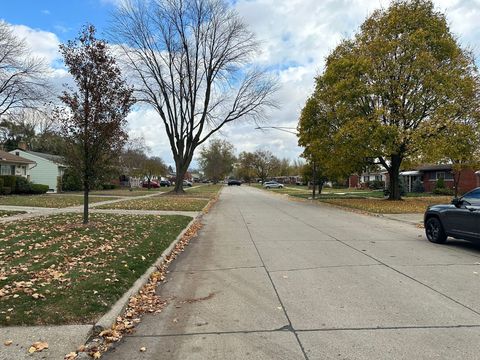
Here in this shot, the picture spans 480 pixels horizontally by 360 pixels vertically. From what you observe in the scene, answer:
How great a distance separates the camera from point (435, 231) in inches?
458

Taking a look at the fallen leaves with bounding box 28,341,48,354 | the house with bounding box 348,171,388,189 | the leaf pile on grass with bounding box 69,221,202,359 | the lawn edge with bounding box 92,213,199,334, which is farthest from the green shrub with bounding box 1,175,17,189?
the house with bounding box 348,171,388,189

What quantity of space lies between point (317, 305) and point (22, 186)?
35.2 m

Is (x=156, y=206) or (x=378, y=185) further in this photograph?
(x=378, y=185)

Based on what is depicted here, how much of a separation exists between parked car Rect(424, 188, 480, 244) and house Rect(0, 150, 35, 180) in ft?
119

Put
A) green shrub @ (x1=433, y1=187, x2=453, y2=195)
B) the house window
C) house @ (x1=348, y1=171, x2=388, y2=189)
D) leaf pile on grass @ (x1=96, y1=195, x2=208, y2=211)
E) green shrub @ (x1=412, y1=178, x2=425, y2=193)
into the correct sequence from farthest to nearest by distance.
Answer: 1. house @ (x1=348, y1=171, x2=388, y2=189)
2. green shrub @ (x1=412, y1=178, x2=425, y2=193)
3. green shrub @ (x1=433, y1=187, x2=453, y2=195)
4. the house window
5. leaf pile on grass @ (x1=96, y1=195, x2=208, y2=211)

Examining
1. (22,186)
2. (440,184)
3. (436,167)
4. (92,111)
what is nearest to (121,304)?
(92,111)

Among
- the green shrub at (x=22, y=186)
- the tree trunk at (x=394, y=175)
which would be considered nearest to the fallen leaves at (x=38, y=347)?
the tree trunk at (x=394, y=175)

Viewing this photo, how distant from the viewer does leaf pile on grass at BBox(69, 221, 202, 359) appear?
4469mm

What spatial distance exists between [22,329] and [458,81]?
27640mm

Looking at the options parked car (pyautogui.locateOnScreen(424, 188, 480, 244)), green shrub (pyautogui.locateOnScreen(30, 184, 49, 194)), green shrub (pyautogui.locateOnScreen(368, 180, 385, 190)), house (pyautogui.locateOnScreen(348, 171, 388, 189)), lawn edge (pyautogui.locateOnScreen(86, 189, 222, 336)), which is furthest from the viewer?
house (pyautogui.locateOnScreen(348, 171, 388, 189))

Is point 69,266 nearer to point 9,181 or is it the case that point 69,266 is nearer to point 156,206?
point 156,206

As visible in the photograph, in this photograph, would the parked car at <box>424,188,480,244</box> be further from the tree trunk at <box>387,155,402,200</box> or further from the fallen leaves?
the tree trunk at <box>387,155,402,200</box>

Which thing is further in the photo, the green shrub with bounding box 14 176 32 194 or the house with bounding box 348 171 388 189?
the house with bounding box 348 171 388 189

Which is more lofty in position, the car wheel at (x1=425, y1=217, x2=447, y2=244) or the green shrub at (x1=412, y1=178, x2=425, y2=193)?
the green shrub at (x1=412, y1=178, x2=425, y2=193)
